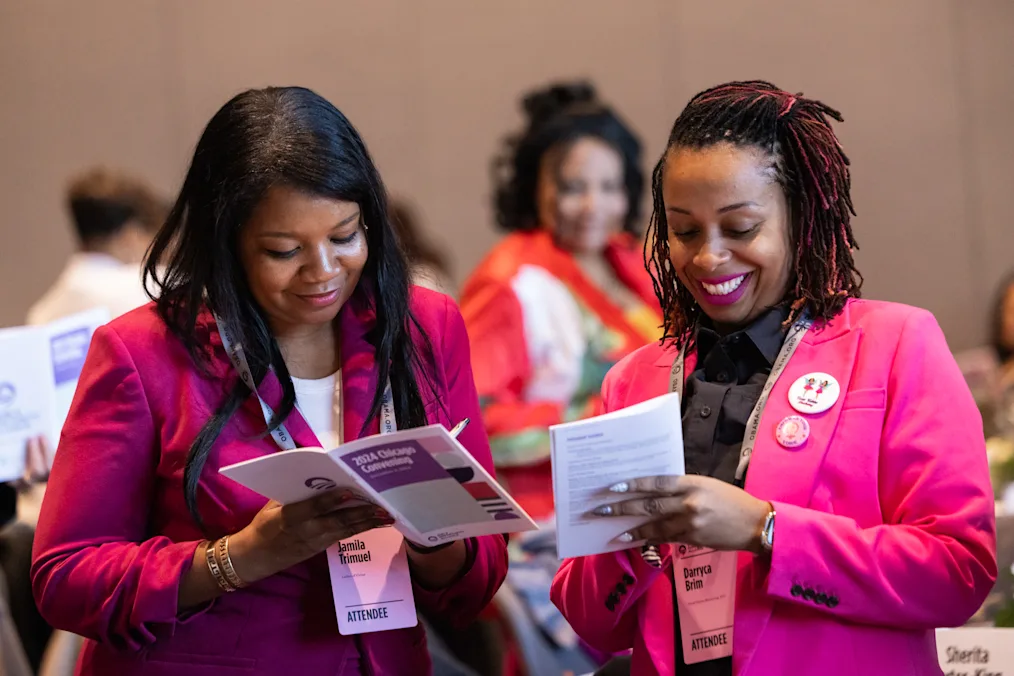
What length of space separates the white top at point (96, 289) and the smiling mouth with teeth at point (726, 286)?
3073 mm

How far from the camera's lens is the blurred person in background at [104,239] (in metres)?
4.48

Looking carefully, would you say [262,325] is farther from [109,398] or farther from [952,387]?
[952,387]

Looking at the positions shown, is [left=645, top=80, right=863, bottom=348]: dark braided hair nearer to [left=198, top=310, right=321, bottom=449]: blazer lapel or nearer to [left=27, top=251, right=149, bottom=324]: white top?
[left=198, top=310, right=321, bottom=449]: blazer lapel

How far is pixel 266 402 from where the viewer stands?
1829 mm

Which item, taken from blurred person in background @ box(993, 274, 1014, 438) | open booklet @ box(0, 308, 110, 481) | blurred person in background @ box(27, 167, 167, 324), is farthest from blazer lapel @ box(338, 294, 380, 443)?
blurred person in background @ box(993, 274, 1014, 438)

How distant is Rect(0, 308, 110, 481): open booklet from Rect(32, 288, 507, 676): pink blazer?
2.78 feet

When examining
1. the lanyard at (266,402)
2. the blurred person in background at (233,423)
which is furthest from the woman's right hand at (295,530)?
the lanyard at (266,402)

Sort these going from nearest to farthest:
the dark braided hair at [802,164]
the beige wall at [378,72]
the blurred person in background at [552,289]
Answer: the dark braided hair at [802,164]
the blurred person in background at [552,289]
the beige wall at [378,72]

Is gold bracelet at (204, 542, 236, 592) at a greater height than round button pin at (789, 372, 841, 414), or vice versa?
round button pin at (789, 372, 841, 414)

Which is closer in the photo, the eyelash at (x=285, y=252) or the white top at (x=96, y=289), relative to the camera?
the eyelash at (x=285, y=252)

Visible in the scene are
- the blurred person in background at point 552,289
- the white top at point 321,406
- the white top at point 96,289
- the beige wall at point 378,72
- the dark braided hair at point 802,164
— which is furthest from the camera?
the beige wall at point 378,72

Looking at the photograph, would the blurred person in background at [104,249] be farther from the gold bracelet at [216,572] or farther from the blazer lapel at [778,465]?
the blazer lapel at [778,465]

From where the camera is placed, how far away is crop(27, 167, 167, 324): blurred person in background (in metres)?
4.48

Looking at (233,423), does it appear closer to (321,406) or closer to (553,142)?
(321,406)
